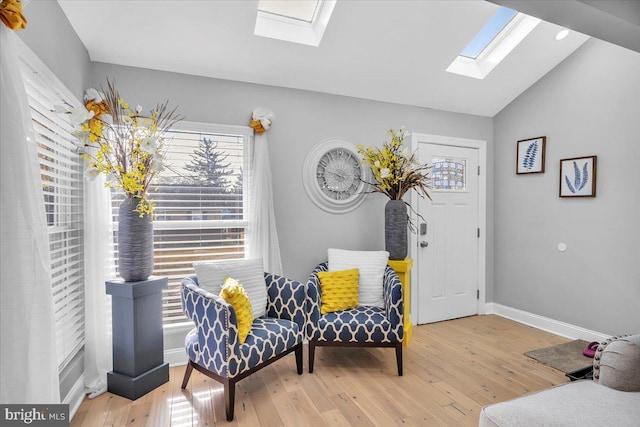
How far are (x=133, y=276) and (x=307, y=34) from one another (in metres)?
2.32

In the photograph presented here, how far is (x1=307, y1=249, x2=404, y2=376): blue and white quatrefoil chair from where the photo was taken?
2.61 meters

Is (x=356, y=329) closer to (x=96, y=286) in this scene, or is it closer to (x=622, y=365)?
(x=622, y=365)

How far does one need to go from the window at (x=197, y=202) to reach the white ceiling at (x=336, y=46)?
22.3 inches

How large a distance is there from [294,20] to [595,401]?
305 cm

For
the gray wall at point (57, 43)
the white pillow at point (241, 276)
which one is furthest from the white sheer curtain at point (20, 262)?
the white pillow at point (241, 276)

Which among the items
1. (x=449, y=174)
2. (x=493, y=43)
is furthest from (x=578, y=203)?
(x=493, y=43)

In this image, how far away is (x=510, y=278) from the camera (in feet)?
13.2

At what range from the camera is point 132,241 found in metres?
2.31

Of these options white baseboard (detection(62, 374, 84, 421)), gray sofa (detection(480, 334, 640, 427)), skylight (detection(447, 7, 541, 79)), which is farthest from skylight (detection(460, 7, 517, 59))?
white baseboard (detection(62, 374, 84, 421))

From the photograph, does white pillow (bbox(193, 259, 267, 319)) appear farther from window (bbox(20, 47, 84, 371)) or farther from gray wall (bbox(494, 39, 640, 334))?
gray wall (bbox(494, 39, 640, 334))

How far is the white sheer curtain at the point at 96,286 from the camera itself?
2354mm

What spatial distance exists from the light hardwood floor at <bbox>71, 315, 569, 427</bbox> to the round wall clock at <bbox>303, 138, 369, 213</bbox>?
1.42m

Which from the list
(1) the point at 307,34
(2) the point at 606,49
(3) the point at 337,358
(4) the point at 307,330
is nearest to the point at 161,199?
(4) the point at 307,330

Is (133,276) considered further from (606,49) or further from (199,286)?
(606,49)
